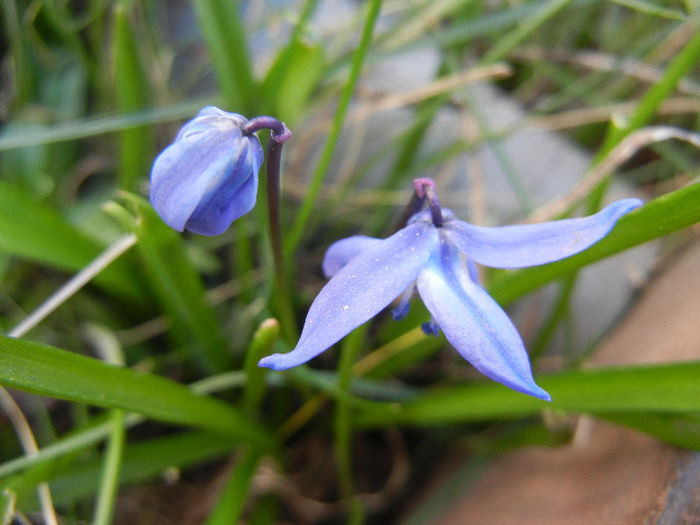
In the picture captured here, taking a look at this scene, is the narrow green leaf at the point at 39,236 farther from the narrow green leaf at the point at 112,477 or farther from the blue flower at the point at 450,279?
the blue flower at the point at 450,279

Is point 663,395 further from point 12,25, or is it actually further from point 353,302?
point 12,25

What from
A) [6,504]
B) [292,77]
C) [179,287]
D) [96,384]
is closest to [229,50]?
[292,77]

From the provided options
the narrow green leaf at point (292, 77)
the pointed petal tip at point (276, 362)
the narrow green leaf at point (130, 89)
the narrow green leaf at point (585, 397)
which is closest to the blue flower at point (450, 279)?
the pointed petal tip at point (276, 362)

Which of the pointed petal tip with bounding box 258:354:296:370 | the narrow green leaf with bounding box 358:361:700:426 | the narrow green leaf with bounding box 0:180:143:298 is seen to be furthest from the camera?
the narrow green leaf with bounding box 0:180:143:298

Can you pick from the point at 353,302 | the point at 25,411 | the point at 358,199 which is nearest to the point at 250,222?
the point at 358,199

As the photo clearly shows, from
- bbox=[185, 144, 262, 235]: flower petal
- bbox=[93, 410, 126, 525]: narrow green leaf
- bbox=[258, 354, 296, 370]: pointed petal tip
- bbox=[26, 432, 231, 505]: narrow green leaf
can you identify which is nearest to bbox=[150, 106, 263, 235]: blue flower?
bbox=[185, 144, 262, 235]: flower petal

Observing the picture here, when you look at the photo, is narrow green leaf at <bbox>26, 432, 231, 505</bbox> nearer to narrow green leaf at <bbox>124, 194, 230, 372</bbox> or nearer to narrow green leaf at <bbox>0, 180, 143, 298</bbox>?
narrow green leaf at <bbox>124, 194, 230, 372</bbox>

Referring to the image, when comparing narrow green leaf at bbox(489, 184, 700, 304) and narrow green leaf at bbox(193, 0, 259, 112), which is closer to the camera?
narrow green leaf at bbox(489, 184, 700, 304)
